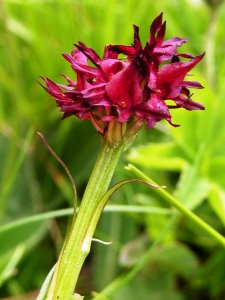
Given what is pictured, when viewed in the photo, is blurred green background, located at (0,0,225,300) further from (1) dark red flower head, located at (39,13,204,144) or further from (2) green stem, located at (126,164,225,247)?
(1) dark red flower head, located at (39,13,204,144)

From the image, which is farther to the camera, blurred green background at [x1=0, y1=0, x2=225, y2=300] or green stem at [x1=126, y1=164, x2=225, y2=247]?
blurred green background at [x1=0, y1=0, x2=225, y2=300]

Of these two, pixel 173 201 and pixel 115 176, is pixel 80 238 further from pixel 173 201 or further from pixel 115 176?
pixel 115 176

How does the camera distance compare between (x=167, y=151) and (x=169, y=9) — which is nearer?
(x=167, y=151)

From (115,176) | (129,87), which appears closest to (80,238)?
(129,87)

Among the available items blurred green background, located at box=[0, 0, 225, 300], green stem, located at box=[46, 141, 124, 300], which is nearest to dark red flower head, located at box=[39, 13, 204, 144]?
green stem, located at box=[46, 141, 124, 300]

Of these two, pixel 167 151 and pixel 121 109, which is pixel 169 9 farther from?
pixel 121 109

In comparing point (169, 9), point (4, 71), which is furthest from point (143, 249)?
point (169, 9)
